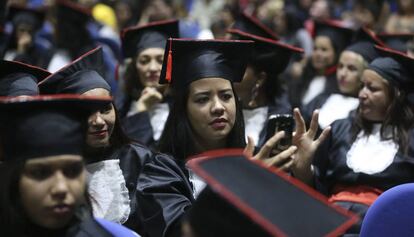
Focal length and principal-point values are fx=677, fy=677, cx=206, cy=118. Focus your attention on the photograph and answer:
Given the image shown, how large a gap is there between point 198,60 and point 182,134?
13.9 inches

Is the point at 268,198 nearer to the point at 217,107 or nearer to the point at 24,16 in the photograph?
the point at 217,107

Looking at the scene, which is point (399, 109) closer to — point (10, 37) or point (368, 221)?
point (368, 221)

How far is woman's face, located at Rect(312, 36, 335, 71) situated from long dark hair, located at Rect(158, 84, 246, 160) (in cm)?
294

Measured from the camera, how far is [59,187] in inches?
80.2

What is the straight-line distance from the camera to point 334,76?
586cm

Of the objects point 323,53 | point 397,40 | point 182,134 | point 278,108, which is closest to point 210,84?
point 182,134

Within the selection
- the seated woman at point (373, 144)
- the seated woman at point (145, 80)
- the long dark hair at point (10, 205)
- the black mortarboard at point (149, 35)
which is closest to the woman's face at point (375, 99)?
the seated woman at point (373, 144)

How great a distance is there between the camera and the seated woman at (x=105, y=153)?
3.16 m

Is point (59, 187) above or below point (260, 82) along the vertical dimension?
below

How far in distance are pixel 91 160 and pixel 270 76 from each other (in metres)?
1.65

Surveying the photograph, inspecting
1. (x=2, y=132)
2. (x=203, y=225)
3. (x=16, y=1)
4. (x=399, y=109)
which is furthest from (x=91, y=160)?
(x=16, y=1)

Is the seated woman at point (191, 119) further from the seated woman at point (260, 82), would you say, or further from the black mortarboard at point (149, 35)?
the black mortarboard at point (149, 35)

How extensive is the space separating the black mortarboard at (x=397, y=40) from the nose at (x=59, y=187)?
13.2 feet

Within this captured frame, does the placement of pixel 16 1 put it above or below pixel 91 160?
above
